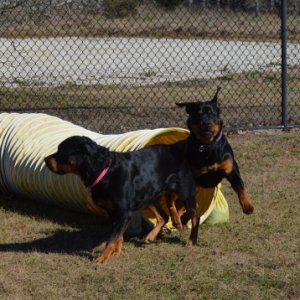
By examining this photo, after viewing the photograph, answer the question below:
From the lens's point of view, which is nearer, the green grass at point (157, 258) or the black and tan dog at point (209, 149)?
the green grass at point (157, 258)

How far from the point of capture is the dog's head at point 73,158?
247 inches

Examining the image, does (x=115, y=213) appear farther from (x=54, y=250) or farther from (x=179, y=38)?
(x=179, y=38)

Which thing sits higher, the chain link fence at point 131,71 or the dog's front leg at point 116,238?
the dog's front leg at point 116,238

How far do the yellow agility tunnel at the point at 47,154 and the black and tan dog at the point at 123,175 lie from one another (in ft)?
1.78

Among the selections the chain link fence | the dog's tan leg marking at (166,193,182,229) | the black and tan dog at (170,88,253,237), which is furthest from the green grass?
the chain link fence

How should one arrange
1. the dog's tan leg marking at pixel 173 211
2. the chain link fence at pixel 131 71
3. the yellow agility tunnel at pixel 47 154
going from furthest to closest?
the chain link fence at pixel 131 71
the yellow agility tunnel at pixel 47 154
the dog's tan leg marking at pixel 173 211

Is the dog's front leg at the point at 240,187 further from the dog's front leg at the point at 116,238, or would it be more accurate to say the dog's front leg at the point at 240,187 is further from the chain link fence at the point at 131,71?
the chain link fence at the point at 131,71

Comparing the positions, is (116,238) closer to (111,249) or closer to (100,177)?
(111,249)

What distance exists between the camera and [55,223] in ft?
24.8

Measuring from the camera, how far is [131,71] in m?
16.9

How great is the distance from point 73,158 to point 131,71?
10.7 m

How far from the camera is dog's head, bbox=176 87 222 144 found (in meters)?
6.54

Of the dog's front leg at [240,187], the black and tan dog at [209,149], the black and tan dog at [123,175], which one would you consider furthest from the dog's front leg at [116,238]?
the dog's front leg at [240,187]

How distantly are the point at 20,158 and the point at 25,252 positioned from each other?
184 cm
